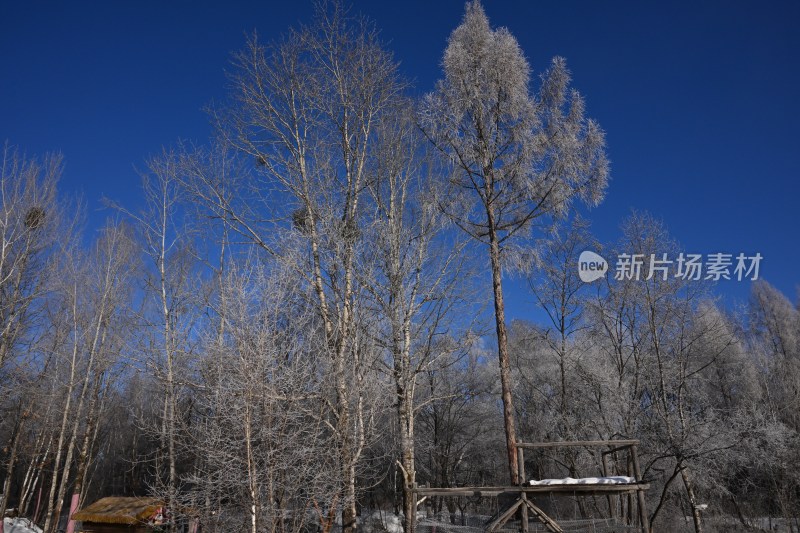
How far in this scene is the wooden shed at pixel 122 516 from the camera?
1486 cm

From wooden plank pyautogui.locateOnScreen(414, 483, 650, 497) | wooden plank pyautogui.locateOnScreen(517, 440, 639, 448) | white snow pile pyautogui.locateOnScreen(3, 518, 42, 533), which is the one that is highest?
wooden plank pyautogui.locateOnScreen(517, 440, 639, 448)

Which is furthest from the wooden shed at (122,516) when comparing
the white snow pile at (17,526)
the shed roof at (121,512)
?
the white snow pile at (17,526)

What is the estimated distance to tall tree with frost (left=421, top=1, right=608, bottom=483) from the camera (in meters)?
12.6

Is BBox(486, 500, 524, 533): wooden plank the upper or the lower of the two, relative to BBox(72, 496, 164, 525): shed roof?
upper

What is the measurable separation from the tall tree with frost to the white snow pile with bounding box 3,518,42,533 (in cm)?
1926

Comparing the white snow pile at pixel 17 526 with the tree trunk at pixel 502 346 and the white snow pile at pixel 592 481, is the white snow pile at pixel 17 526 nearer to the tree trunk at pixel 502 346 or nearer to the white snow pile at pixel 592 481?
the tree trunk at pixel 502 346

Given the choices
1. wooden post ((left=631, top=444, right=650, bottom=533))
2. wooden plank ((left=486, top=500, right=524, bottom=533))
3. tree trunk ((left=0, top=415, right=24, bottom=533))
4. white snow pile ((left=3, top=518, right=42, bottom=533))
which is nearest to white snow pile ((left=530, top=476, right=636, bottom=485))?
wooden post ((left=631, top=444, right=650, bottom=533))

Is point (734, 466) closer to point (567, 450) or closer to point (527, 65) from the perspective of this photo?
point (567, 450)

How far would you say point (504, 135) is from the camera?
43.2 feet

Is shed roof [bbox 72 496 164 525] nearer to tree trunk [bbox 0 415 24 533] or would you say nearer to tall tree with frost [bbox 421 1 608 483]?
tree trunk [bbox 0 415 24 533]

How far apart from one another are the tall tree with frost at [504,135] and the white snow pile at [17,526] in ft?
63.2

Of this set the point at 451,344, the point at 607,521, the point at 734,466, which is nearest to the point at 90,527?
the point at 451,344

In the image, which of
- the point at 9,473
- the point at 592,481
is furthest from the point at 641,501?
the point at 9,473

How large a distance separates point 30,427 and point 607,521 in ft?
83.6
